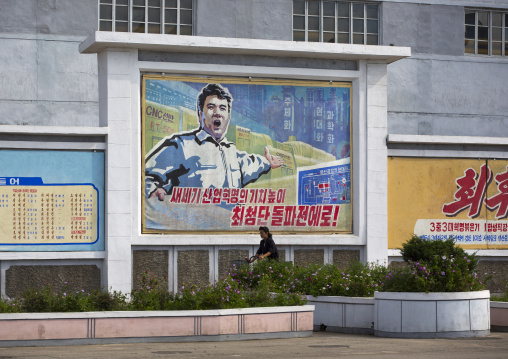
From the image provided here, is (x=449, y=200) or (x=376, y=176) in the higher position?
(x=376, y=176)

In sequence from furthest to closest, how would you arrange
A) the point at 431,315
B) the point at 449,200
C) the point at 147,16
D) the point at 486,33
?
1. the point at 486,33
2. the point at 147,16
3. the point at 449,200
4. the point at 431,315

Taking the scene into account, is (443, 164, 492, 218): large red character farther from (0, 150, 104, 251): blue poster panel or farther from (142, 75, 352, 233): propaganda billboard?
(0, 150, 104, 251): blue poster panel

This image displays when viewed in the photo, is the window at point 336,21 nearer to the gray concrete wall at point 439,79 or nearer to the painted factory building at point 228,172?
the gray concrete wall at point 439,79

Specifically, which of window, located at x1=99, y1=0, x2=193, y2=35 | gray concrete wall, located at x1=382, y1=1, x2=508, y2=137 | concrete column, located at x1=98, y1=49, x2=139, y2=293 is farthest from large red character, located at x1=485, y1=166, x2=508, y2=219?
window, located at x1=99, y1=0, x2=193, y2=35

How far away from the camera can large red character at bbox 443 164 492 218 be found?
71.2ft

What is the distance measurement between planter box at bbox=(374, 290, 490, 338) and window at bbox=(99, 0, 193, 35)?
1573 cm

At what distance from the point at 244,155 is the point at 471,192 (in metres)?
5.83

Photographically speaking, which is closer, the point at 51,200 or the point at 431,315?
the point at 431,315

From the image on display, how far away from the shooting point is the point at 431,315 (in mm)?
16109

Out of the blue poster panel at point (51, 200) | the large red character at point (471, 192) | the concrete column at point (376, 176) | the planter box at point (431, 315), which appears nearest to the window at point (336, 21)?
the concrete column at point (376, 176)

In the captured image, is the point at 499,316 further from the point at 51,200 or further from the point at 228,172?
the point at 51,200

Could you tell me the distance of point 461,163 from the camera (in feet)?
71.6

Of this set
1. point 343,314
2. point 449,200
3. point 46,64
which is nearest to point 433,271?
point 343,314

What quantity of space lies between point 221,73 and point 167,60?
51.1 inches
